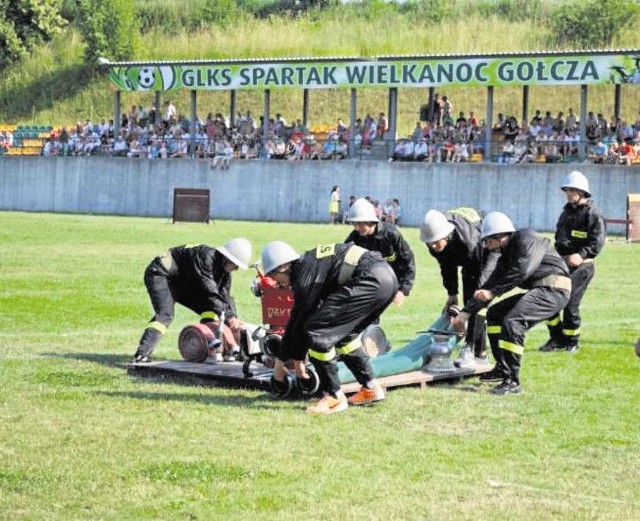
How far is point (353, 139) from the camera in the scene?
47.5 metres

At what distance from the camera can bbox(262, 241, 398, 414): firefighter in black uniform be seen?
10906 millimetres

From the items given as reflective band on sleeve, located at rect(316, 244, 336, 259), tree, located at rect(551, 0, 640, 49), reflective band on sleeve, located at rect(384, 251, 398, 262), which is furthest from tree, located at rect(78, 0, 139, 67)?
reflective band on sleeve, located at rect(316, 244, 336, 259)

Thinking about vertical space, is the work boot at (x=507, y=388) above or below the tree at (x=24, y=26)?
below

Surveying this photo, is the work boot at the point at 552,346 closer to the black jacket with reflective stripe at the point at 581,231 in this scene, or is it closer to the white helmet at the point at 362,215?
the black jacket with reflective stripe at the point at 581,231

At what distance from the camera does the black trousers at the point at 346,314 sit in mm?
10914

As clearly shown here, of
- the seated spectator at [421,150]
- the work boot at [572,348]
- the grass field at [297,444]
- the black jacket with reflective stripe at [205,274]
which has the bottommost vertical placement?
the grass field at [297,444]

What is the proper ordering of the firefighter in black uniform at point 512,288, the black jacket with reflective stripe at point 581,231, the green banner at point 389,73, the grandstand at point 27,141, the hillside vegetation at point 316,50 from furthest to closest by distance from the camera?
the hillside vegetation at point 316,50, the grandstand at point 27,141, the green banner at point 389,73, the black jacket with reflective stripe at point 581,231, the firefighter in black uniform at point 512,288

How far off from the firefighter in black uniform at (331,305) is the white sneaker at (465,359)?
78.8 inches

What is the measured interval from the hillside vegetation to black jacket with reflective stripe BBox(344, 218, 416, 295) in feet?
143

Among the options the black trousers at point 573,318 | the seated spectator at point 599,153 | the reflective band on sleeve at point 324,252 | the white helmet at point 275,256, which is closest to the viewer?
the white helmet at point 275,256

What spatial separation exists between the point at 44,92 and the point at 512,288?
61.1 m

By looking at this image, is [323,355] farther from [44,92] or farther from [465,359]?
[44,92]

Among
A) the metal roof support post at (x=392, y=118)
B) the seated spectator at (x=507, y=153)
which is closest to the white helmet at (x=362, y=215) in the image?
the seated spectator at (x=507, y=153)

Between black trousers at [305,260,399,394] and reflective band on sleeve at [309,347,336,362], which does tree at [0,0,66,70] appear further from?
reflective band on sleeve at [309,347,336,362]
